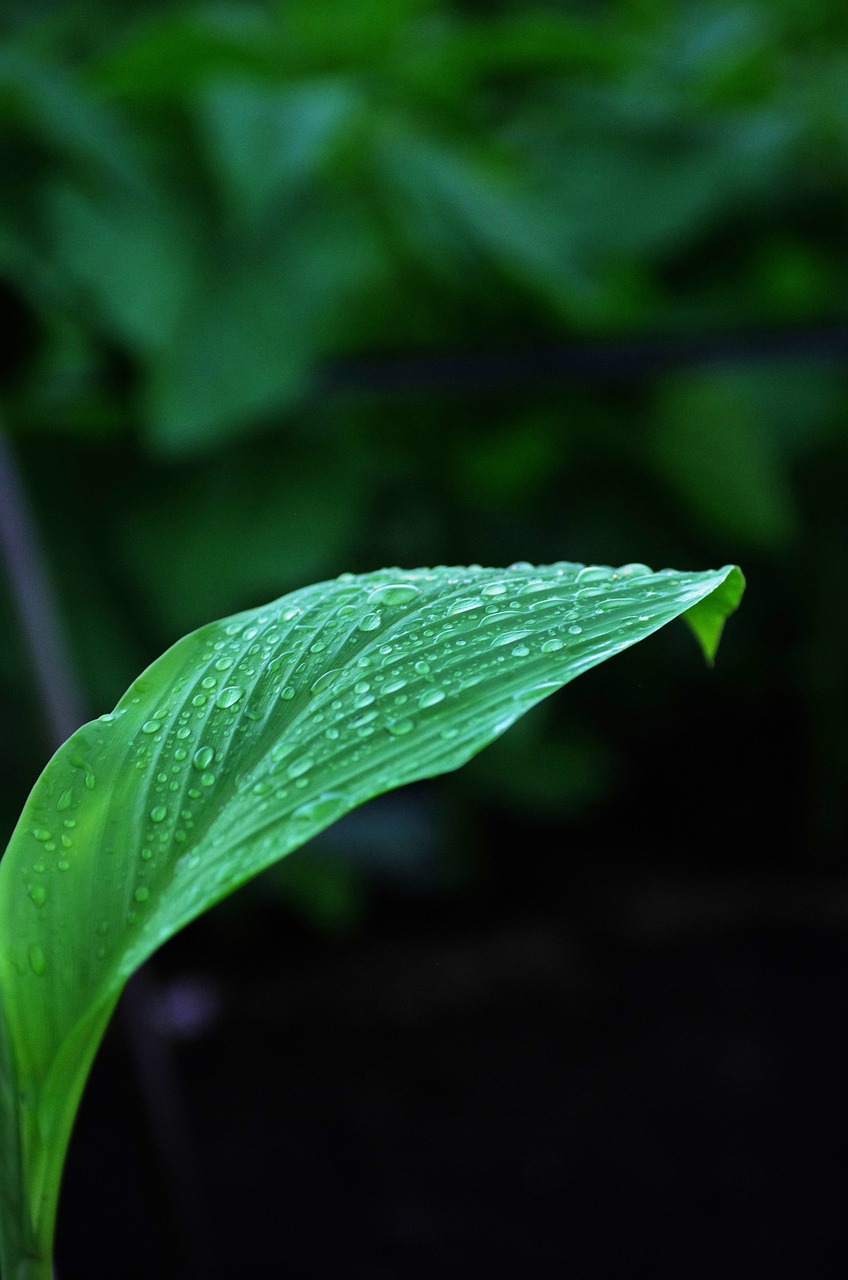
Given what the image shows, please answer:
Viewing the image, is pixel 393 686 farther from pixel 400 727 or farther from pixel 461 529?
pixel 461 529

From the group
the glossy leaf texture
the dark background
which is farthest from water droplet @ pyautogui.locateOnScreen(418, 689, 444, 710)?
the dark background

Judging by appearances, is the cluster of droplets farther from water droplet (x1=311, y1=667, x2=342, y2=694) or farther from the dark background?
the dark background

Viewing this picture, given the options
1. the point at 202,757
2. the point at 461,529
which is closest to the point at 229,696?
the point at 202,757

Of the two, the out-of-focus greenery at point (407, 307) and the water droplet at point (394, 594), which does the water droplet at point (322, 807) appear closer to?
the water droplet at point (394, 594)

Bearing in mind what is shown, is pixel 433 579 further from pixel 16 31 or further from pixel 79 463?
pixel 16 31

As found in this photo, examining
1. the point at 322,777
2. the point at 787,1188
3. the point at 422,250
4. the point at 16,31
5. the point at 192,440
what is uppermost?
the point at 16,31

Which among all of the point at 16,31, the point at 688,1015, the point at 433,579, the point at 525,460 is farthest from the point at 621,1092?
the point at 16,31
